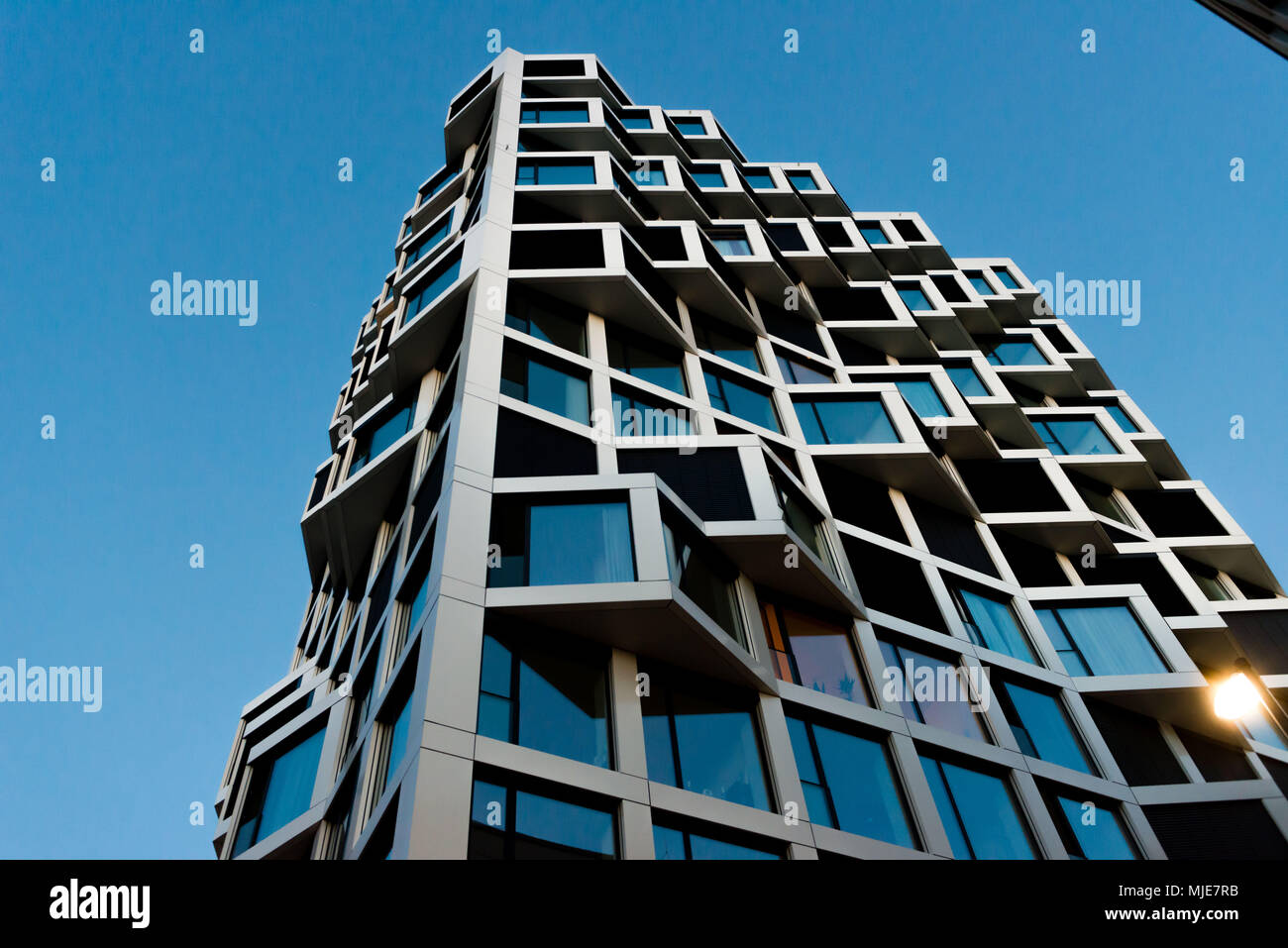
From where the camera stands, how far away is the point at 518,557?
16234 millimetres

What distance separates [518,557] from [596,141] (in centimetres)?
2132

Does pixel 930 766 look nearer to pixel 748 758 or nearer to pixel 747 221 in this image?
pixel 748 758

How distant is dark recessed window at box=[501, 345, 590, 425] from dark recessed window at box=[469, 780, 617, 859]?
29.4ft

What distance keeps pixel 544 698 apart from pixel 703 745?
3007 millimetres

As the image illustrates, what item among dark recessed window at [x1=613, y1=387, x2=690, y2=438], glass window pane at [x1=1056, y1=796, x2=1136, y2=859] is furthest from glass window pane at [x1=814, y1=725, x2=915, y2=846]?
dark recessed window at [x1=613, y1=387, x2=690, y2=438]

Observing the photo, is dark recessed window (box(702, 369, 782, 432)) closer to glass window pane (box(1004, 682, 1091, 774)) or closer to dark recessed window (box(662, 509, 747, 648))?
dark recessed window (box(662, 509, 747, 648))

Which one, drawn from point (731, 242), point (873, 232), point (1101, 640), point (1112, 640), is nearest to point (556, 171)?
point (731, 242)

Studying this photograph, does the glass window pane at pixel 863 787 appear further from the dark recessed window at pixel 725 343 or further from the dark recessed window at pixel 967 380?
the dark recessed window at pixel 967 380

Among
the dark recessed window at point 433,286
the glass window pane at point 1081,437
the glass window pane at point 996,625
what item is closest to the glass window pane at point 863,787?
the glass window pane at point 996,625

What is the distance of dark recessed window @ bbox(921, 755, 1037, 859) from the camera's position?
18.2m

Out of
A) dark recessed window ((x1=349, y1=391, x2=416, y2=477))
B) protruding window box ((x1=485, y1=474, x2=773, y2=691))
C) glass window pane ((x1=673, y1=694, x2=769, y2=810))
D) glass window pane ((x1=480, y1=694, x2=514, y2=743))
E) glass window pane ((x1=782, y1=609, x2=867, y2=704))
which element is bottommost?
glass window pane ((x1=673, y1=694, x2=769, y2=810))

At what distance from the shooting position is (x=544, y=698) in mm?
14797

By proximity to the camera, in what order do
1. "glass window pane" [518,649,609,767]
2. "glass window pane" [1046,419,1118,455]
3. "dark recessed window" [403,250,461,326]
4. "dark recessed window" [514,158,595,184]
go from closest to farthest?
"glass window pane" [518,649,609,767]
"dark recessed window" [403,250,461,326]
"dark recessed window" [514,158,595,184]
"glass window pane" [1046,419,1118,455]
